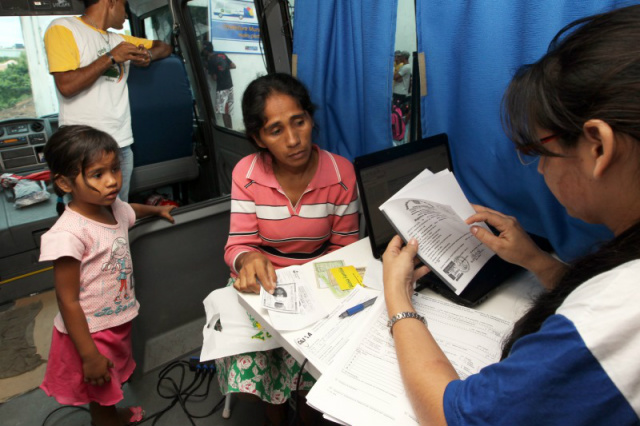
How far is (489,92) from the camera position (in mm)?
1072

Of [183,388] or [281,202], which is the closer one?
[281,202]

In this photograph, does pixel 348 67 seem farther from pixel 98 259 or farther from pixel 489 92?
pixel 98 259

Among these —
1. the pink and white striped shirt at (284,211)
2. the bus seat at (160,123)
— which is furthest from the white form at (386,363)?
the bus seat at (160,123)

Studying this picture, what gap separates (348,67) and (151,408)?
61.6 inches

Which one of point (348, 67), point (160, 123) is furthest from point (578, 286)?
point (160, 123)

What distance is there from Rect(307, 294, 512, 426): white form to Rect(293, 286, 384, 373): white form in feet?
0.09

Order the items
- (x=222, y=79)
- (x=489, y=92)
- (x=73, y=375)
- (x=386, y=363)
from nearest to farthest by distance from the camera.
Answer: (x=386, y=363) < (x=489, y=92) < (x=73, y=375) < (x=222, y=79)

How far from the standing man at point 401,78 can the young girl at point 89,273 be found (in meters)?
0.99

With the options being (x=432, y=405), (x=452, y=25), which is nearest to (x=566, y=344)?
(x=432, y=405)

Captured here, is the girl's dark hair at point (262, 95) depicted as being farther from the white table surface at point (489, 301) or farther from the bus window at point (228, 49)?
the bus window at point (228, 49)

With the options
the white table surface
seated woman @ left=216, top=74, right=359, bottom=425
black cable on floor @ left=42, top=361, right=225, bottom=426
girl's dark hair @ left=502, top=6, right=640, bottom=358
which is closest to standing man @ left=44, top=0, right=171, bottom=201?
seated woman @ left=216, top=74, right=359, bottom=425

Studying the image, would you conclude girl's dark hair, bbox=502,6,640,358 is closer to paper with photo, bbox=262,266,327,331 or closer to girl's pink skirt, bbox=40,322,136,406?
paper with photo, bbox=262,266,327,331

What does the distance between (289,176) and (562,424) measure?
3.45ft

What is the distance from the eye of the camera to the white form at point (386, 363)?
25.2 inches
